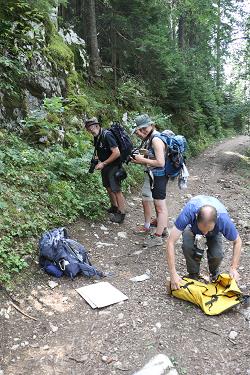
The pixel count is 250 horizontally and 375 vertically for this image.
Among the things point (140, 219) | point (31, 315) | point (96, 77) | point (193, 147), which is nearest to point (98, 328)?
point (31, 315)

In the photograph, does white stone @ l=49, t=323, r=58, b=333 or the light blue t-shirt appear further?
the light blue t-shirt

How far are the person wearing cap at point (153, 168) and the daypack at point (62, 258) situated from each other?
57.7 inches

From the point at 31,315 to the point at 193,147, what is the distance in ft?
46.9

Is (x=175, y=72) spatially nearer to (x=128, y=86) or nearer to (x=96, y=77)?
(x=128, y=86)

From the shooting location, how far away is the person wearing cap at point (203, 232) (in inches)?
150

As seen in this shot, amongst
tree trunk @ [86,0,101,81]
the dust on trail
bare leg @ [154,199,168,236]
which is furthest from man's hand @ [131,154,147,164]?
tree trunk @ [86,0,101,81]

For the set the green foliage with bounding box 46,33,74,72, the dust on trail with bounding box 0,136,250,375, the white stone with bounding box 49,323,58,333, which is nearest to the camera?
the dust on trail with bounding box 0,136,250,375

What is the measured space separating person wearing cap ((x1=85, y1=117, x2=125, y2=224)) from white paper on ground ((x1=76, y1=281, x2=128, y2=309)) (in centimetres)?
241

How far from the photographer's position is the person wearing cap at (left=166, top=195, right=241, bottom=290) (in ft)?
12.5

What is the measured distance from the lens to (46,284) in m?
4.69

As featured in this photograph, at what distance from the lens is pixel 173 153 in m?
5.98

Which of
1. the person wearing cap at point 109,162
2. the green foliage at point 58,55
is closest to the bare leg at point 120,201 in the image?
the person wearing cap at point 109,162

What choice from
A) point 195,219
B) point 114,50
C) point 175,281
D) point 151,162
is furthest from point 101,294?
point 114,50

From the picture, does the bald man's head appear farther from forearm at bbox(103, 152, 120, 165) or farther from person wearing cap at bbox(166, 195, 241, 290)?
forearm at bbox(103, 152, 120, 165)
